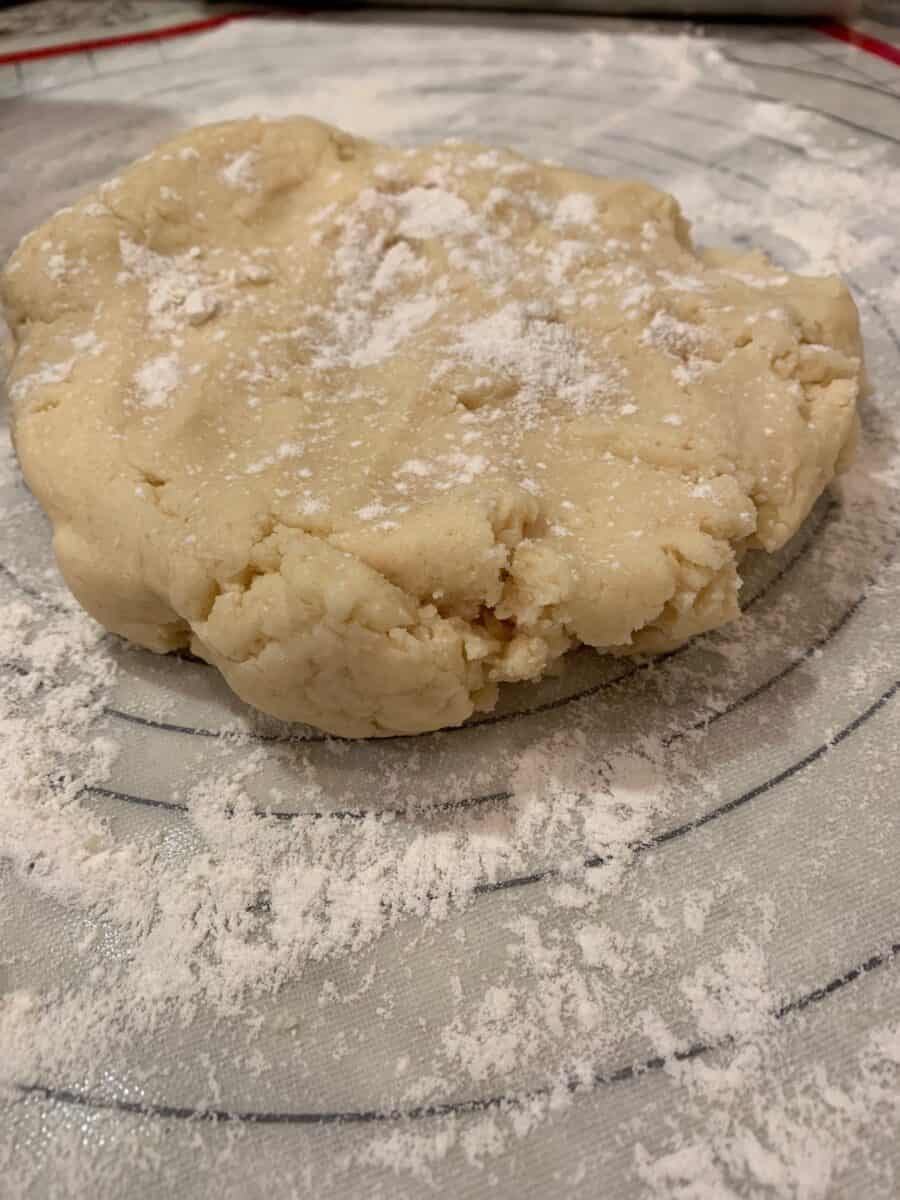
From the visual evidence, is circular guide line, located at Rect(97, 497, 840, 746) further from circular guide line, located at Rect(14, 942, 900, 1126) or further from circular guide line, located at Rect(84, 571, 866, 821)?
circular guide line, located at Rect(14, 942, 900, 1126)

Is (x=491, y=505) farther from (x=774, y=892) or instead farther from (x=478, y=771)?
(x=774, y=892)

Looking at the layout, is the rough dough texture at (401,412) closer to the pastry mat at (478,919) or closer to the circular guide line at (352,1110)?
the pastry mat at (478,919)

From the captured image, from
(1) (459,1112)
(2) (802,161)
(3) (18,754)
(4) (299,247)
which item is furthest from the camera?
(2) (802,161)

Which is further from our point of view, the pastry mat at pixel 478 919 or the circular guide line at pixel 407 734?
the circular guide line at pixel 407 734

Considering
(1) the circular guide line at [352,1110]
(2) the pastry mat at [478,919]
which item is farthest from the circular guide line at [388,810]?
(1) the circular guide line at [352,1110]

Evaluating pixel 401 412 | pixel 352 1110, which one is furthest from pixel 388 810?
pixel 401 412

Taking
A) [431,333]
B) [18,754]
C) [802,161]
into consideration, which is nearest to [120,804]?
[18,754]

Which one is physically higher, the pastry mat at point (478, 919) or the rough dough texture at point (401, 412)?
the rough dough texture at point (401, 412)
